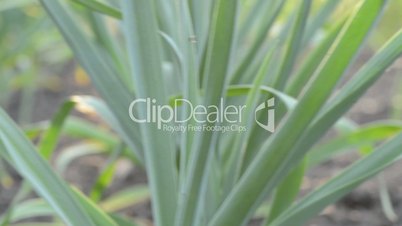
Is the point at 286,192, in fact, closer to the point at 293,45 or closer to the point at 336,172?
the point at 293,45

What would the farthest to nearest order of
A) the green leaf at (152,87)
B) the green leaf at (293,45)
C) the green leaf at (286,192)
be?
the green leaf at (286,192), the green leaf at (293,45), the green leaf at (152,87)

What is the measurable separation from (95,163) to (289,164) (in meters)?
0.91

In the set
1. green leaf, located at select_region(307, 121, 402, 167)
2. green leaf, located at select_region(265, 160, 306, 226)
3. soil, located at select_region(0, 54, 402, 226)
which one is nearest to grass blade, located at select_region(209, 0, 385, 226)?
green leaf, located at select_region(265, 160, 306, 226)

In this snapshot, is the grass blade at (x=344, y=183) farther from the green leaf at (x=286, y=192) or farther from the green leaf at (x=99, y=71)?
the green leaf at (x=99, y=71)

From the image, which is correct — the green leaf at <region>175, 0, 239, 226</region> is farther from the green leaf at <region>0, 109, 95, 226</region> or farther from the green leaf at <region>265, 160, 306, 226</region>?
the green leaf at <region>265, 160, 306, 226</region>

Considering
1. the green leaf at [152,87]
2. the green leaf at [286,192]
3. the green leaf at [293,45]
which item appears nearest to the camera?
the green leaf at [152,87]

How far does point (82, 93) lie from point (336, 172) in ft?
3.05

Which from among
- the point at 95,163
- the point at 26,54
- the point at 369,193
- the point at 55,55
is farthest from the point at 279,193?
the point at 55,55

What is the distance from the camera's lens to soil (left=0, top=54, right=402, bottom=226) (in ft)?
4.45

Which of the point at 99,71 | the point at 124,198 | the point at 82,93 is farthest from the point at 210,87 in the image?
the point at 82,93

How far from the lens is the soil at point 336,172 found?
136 centimetres

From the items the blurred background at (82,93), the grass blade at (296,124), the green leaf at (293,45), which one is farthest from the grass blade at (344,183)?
the blurred background at (82,93)

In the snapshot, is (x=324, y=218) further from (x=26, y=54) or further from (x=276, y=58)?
(x=26, y=54)

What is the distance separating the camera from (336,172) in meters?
1.59
